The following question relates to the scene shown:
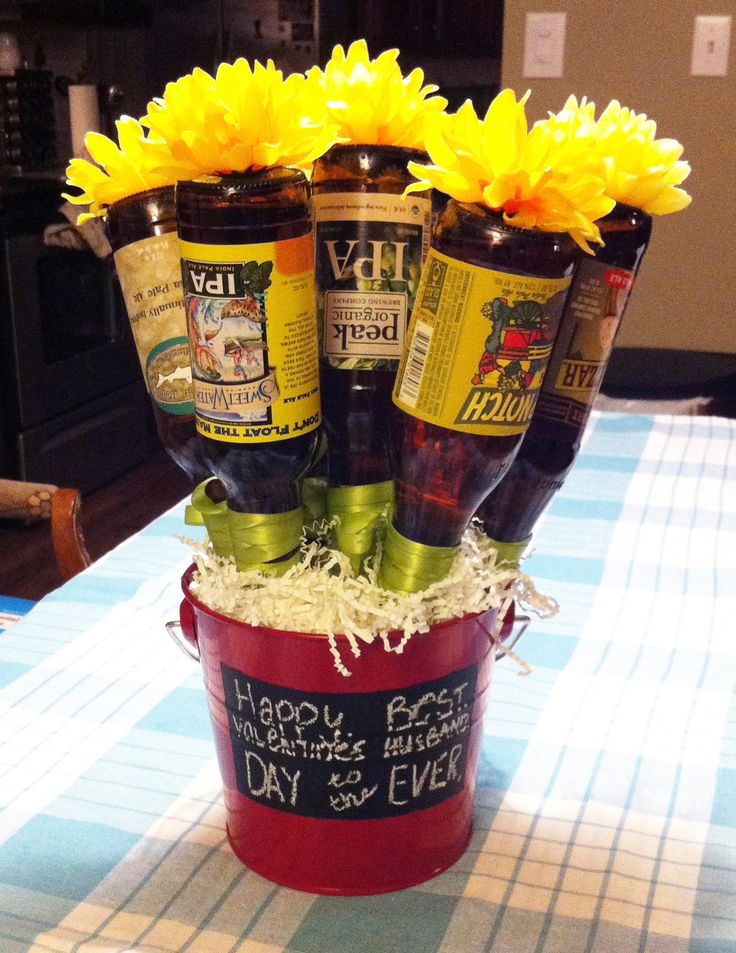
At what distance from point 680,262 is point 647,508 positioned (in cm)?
152

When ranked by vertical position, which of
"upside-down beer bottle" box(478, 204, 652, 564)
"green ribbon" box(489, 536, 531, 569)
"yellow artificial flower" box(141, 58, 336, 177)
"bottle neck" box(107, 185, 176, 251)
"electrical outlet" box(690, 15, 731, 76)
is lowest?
"green ribbon" box(489, 536, 531, 569)

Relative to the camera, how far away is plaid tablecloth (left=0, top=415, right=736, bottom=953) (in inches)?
22.8

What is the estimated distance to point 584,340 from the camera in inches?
22.4

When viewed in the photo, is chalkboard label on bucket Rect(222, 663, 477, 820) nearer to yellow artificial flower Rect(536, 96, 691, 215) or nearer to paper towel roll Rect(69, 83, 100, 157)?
yellow artificial flower Rect(536, 96, 691, 215)

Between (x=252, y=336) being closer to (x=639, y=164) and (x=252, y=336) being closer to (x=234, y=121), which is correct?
(x=234, y=121)

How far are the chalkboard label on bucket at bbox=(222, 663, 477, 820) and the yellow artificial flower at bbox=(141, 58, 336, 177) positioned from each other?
0.29 meters

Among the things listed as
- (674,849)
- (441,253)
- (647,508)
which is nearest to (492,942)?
(674,849)

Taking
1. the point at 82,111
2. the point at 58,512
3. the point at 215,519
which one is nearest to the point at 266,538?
the point at 215,519

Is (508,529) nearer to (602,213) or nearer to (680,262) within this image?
(602,213)

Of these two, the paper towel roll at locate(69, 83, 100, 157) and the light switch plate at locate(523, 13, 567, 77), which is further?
the paper towel roll at locate(69, 83, 100, 157)

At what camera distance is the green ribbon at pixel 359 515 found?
59cm

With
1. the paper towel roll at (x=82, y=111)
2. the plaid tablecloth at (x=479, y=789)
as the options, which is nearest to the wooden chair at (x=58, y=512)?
the plaid tablecloth at (x=479, y=789)

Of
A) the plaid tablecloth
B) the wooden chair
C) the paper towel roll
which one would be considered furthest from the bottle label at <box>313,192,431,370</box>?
the paper towel roll

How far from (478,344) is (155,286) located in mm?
200
